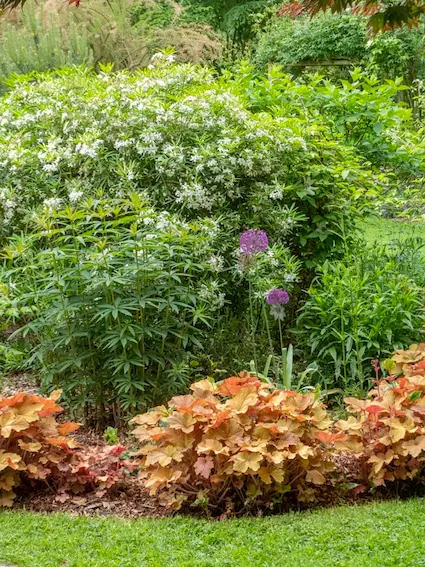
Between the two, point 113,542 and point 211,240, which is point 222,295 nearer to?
point 211,240

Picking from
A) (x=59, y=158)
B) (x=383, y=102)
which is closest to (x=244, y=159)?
(x=59, y=158)

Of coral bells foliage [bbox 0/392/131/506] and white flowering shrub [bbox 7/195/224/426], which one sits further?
white flowering shrub [bbox 7/195/224/426]

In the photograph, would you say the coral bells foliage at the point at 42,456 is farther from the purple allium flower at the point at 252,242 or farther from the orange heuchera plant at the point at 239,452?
the purple allium flower at the point at 252,242

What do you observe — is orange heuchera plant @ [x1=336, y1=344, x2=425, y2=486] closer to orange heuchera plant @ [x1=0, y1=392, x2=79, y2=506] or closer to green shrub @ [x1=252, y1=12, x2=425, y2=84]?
orange heuchera plant @ [x1=0, y1=392, x2=79, y2=506]

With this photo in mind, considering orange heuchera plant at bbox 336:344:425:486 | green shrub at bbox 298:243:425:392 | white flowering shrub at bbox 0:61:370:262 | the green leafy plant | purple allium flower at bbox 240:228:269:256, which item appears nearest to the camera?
orange heuchera plant at bbox 336:344:425:486

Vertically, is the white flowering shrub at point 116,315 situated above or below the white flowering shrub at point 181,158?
below

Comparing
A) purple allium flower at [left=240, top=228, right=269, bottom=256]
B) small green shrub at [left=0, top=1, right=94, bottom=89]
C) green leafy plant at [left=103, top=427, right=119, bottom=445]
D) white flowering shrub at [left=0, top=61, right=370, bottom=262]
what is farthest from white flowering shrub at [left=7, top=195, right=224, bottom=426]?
small green shrub at [left=0, top=1, right=94, bottom=89]

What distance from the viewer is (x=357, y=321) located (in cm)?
527

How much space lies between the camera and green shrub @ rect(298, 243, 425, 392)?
5238 millimetres

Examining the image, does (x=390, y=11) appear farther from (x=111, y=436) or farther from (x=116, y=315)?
(x=111, y=436)

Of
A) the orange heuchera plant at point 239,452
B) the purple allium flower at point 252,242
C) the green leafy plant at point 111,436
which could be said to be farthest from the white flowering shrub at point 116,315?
the orange heuchera plant at point 239,452

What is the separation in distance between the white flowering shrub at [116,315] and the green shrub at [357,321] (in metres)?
0.91

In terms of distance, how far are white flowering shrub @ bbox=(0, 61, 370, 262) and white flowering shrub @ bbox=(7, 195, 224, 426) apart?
23.8 inches

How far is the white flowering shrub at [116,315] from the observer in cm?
461
